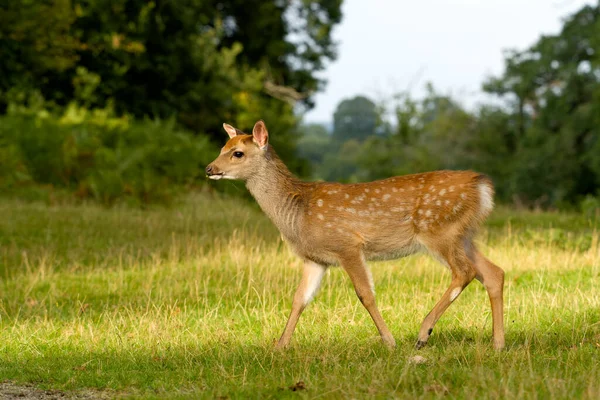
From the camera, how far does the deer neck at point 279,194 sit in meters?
7.47

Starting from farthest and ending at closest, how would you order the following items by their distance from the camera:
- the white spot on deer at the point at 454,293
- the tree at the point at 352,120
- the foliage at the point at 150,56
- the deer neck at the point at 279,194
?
the tree at the point at 352,120, the foliage at the point at 150,56, the deer neck at the point at 279,194, the white spot on deer at the point at 454,293

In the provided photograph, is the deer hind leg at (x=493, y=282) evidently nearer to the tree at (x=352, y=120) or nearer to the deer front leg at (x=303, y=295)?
the deer front leg at (x=303, y=295)

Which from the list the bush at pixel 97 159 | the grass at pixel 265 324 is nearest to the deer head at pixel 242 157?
the grass at pixel 265 324

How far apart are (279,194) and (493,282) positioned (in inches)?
78.0

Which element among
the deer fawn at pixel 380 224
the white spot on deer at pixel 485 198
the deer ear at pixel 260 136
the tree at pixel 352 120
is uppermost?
the deer ear at pixel 260 136

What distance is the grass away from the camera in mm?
5727

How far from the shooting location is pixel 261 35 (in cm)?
3631

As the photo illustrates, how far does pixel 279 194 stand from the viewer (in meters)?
7.65

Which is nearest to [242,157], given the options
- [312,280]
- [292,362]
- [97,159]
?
[312,280]

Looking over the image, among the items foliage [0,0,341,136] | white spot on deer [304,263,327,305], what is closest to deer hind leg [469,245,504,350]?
white spot on deer [304,263,327,305]

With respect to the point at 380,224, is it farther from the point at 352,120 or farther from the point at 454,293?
the point at 352,120

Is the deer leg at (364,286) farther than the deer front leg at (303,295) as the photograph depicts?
No

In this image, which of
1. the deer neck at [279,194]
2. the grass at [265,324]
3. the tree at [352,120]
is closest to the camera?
the grass at [265,324]

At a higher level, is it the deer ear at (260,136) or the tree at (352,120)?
the deer ear at (260,136)
